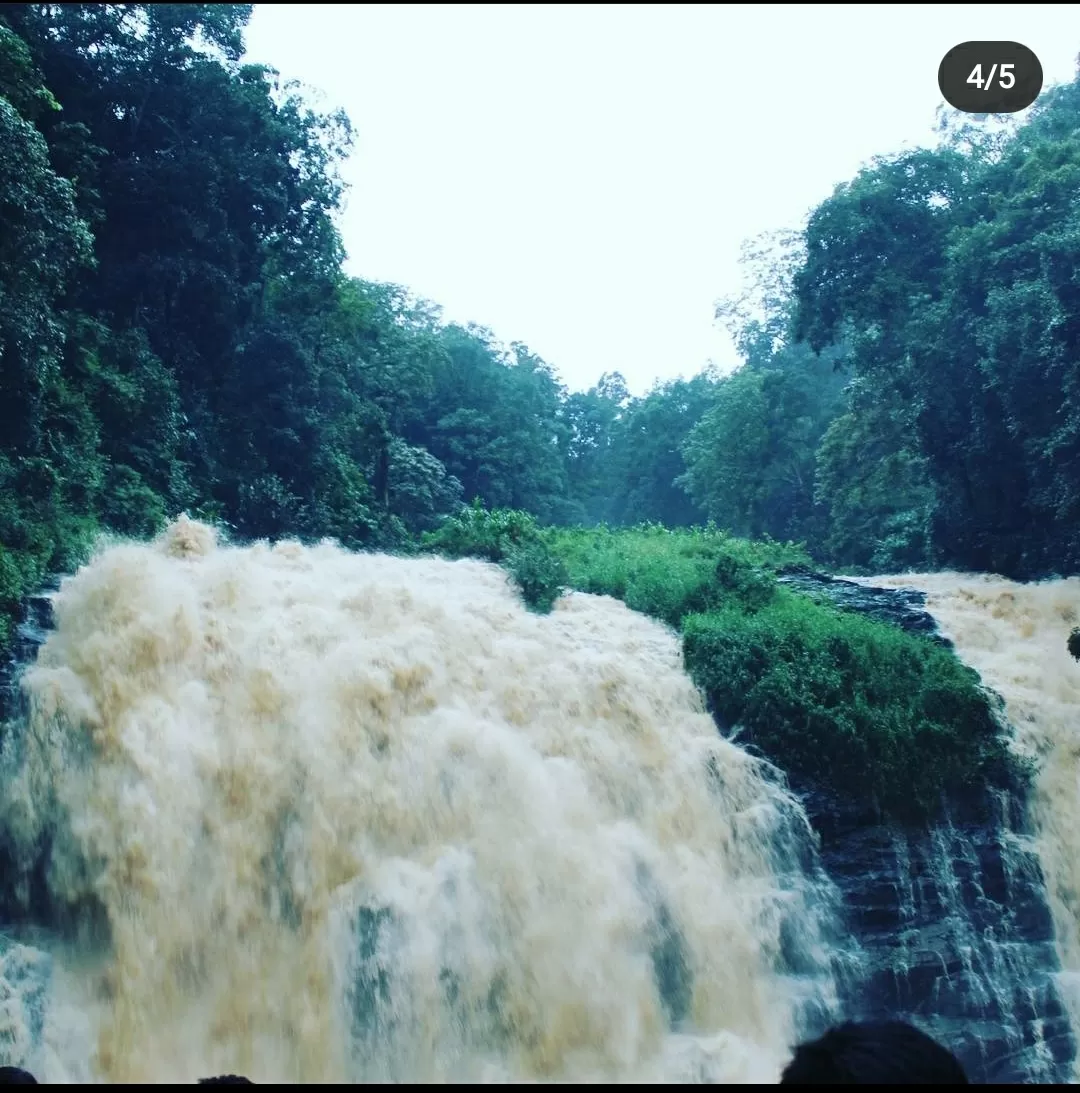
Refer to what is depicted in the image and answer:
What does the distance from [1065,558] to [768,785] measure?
923 centimetres

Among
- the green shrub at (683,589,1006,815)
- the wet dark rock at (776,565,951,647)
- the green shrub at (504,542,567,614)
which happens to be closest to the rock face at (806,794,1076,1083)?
the green shrub at (683,589,1006,815)

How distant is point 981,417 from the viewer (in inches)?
667

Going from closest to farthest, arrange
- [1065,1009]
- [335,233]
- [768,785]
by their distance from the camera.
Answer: [1065,1009] < [768,785] < [335,233]

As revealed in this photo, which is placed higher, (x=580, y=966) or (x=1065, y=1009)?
(x=580, y=966)

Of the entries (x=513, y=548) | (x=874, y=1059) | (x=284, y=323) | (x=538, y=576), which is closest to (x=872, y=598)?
(x=538, y=576)

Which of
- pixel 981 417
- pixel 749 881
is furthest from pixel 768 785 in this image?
pixel 981 417

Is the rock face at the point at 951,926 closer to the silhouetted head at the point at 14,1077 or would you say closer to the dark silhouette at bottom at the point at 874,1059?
the silhouetted head at the point at 14,1077

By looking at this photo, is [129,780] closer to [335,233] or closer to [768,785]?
[768,785]

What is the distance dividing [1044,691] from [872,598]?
3.40 meters

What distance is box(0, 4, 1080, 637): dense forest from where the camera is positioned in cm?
1238

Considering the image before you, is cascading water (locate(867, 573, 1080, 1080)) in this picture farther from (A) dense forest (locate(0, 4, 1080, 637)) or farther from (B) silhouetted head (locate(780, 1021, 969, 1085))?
(B) silhouetted head (locate(780, 1021, 969, 1085))

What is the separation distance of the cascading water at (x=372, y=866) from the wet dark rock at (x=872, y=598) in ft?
15.2

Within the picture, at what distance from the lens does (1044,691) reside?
36.5ft

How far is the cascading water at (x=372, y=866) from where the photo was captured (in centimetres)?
689
